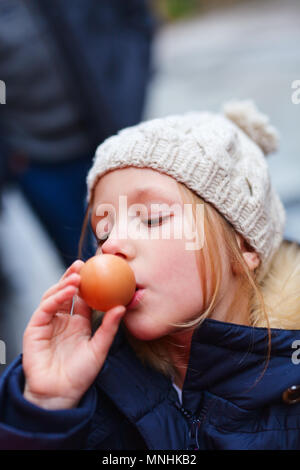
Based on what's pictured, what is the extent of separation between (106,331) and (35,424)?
7.2 inches

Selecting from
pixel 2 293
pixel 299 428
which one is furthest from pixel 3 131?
pixel 299 428

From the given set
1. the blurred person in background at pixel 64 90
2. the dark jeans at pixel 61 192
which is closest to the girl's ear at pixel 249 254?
the blurred person in background at pixel 64 90

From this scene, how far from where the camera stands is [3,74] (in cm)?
166

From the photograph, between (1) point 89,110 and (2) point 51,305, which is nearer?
(2) point 51,305

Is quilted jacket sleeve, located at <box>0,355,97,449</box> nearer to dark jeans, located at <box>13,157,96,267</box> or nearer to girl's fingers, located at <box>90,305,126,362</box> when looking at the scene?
girl's fingers, located at <box>90,305,126,362</box>

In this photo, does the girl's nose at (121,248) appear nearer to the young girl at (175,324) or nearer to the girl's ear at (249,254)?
the young girl at (175,324)

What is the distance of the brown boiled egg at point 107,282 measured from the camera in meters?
0.81

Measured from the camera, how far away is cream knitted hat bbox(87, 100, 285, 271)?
3.15ft

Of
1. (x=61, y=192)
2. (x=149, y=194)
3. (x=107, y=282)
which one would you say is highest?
(x=149, y=194)

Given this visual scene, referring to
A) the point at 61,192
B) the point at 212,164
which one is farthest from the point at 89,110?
the point at 212,164

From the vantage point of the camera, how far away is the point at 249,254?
103 centimetres

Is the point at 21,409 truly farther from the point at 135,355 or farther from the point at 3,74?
the point at 3,74

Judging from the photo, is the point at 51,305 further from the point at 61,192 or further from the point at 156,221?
the point at 61,192

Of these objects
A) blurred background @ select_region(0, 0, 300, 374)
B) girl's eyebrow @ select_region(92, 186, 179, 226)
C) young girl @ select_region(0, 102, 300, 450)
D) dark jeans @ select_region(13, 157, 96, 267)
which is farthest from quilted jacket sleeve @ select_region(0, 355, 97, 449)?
dark jeans @ select_region(13, 157, 96, 267)
